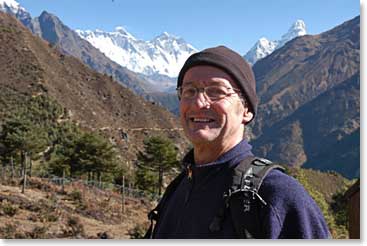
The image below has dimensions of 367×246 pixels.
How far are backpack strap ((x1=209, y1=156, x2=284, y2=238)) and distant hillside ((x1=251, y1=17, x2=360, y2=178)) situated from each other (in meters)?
29.7

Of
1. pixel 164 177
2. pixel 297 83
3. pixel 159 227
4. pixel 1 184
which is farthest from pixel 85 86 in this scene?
pixel 297 83

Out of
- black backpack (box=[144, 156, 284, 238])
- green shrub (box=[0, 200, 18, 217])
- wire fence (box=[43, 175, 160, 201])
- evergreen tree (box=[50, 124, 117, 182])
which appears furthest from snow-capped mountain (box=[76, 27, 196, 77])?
evergreen tree (box=[50, 124, 117, 182])

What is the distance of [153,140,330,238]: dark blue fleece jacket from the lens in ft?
2.94

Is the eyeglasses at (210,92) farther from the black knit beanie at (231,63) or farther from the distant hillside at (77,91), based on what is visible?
the distant hillside at (77,91)

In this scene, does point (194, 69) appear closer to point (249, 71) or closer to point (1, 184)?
point (249, 71)

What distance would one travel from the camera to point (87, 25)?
3.11 m

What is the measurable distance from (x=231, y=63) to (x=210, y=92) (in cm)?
9

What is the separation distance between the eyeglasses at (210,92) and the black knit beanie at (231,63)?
2 centimetres

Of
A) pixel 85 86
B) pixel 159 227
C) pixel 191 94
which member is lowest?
pixel 159 227

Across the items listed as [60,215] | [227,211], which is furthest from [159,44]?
[227,211]

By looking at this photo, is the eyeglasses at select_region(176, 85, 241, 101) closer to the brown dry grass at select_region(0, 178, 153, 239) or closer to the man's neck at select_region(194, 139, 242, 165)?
the man's neck at select_region(194, 139, 242, 165)

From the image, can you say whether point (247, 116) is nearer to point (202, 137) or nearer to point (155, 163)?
point (202, 137)

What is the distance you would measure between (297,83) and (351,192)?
231ft

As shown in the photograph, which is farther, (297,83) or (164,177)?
(297,83)
